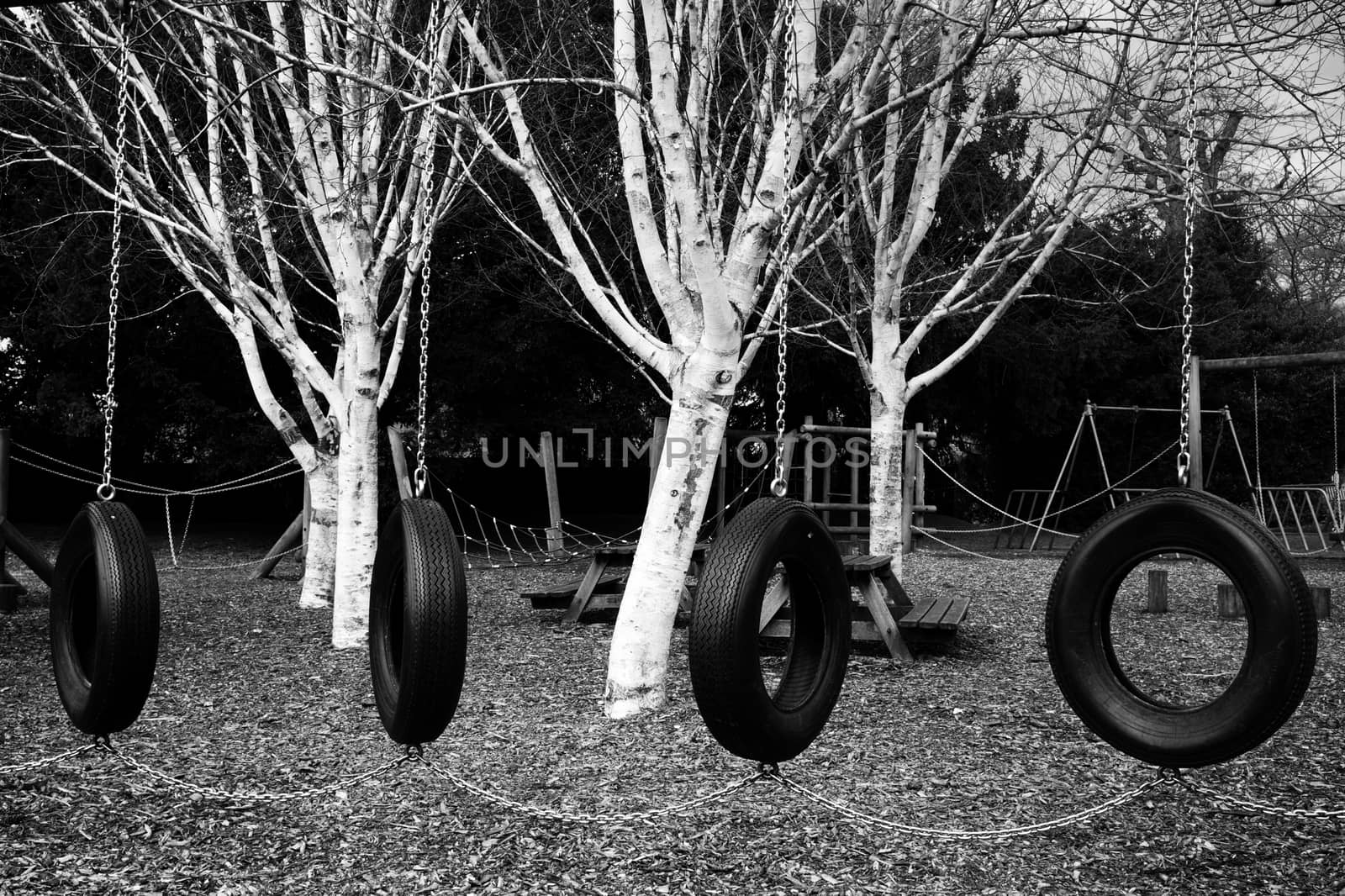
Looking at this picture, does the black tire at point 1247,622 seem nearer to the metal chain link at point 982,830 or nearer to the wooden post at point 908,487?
the metal chain link at point 982,830

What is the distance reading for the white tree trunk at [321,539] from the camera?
29.7 feet

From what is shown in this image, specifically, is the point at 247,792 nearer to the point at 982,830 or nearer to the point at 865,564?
the point at 982,830

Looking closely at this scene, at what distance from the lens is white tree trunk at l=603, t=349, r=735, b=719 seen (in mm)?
5582

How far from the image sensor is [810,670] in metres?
3.69

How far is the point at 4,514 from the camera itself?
9398 mm

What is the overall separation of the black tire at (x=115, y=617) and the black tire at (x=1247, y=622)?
9.83 ft

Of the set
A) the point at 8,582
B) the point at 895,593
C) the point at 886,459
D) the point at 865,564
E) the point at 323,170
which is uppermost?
the point at 323,170

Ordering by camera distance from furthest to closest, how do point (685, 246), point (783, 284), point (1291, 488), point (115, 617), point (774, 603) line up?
point (1291, 488) < point (774, 603) < point (685, 246) < point (783, 284) < point (115, 617)

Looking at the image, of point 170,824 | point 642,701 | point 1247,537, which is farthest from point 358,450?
point 1247,537

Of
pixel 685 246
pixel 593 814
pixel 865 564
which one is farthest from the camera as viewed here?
pixel 865 564

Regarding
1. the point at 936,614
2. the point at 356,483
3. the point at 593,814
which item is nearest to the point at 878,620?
the point at 936,614

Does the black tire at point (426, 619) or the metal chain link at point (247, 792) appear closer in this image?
the black tire at point (426, 619)

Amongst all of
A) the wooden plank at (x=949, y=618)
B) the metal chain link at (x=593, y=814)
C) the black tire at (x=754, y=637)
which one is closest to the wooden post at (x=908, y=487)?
the wooden plank at (x=949, y=618)

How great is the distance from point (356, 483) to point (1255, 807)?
5.60 meters
